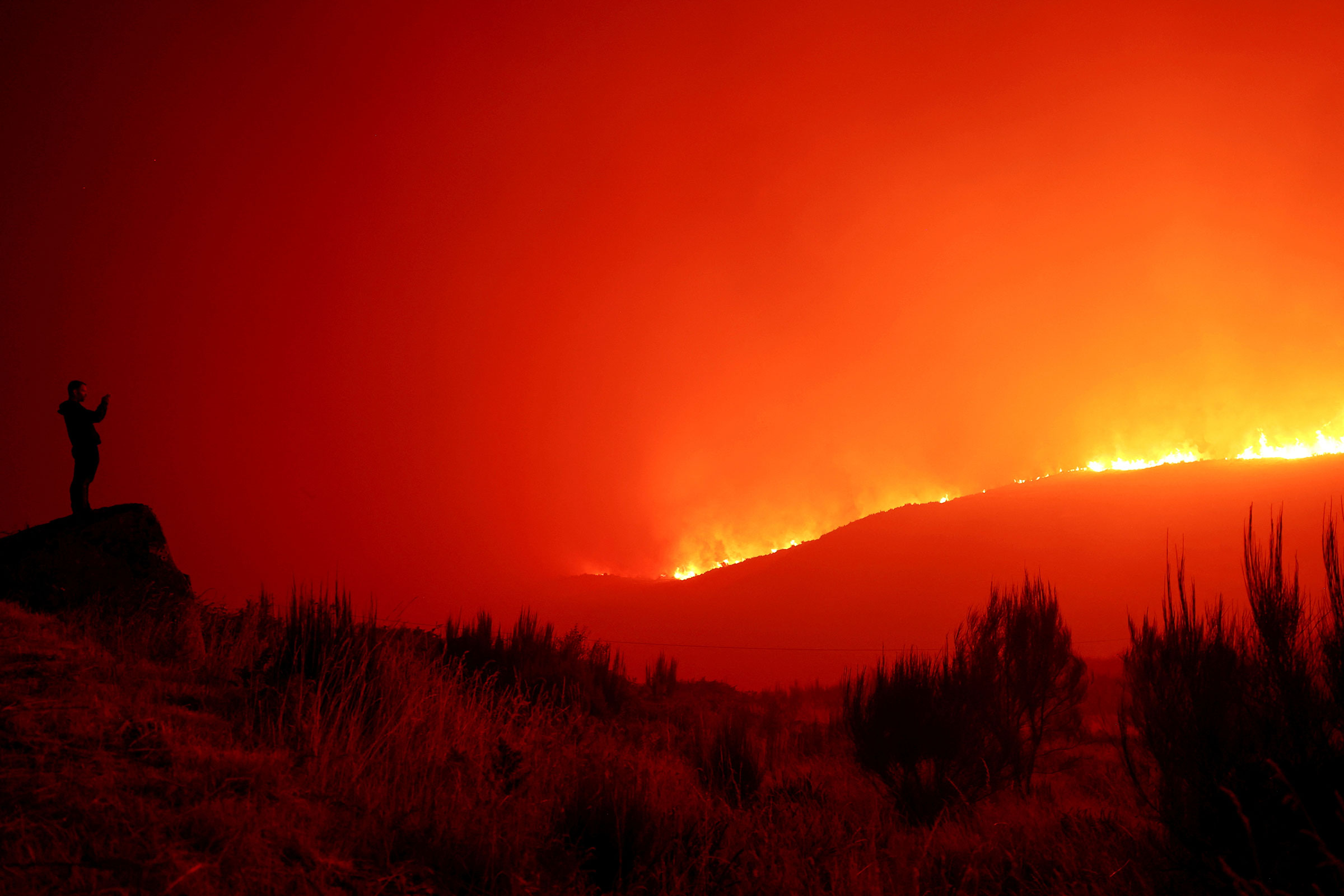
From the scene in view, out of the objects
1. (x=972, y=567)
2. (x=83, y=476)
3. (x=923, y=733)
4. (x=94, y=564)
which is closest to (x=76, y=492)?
(x=83, y=476)

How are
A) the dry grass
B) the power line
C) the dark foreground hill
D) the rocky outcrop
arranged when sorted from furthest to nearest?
the dark foreground hill < the power line < the rocky outcrop < the dry grass

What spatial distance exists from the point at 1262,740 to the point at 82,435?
13.4m

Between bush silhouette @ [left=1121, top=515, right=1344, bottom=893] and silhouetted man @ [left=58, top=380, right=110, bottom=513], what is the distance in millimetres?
12368

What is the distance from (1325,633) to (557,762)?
4847 mm

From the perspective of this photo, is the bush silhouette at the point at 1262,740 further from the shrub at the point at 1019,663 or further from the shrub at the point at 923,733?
the shrub at the point at 1019,663

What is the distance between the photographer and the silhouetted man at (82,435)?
10.1 m

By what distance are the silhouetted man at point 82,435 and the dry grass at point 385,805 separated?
397 centimetres

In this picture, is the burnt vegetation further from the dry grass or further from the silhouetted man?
the silhouetted man

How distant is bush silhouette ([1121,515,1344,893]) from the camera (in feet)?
11.3

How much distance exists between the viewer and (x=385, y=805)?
4.09 meters

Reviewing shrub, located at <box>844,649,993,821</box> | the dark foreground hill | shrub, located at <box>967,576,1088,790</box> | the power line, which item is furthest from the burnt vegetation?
the power line

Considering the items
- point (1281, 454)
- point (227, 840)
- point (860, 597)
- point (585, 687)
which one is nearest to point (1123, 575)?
point (860, 597)

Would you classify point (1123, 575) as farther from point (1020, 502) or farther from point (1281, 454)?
point (1281, 454)

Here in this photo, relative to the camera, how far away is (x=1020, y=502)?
6575cm
